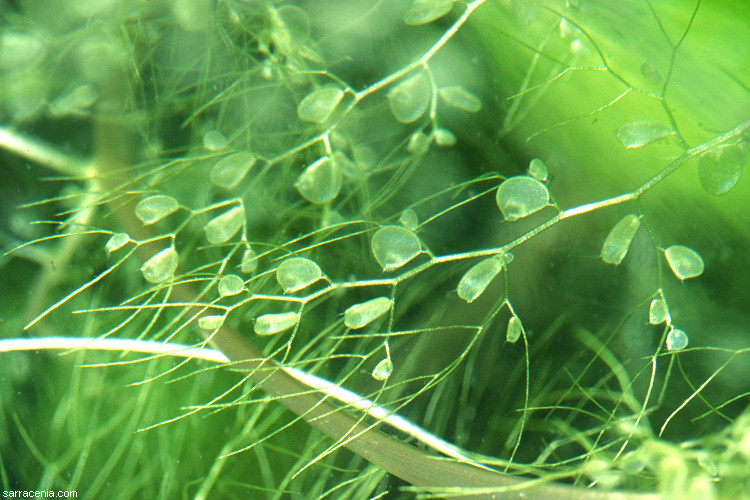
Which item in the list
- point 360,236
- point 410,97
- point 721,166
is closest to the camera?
point 721,166

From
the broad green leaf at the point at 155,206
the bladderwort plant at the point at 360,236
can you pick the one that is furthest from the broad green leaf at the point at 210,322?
the broad green leaf at the point at 155,206

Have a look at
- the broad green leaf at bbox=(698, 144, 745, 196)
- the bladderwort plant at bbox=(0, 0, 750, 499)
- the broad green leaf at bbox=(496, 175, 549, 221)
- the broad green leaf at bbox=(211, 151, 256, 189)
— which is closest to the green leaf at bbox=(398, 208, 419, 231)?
the bladderwort plant at bbox=(0, 0, 750, 499)

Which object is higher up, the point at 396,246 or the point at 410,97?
the point at 410,97

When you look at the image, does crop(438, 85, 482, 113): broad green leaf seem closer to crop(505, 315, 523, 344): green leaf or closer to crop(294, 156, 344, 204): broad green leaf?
crop(294, 156, 344, 204): broad green leaf

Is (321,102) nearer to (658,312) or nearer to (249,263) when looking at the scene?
(249,263)

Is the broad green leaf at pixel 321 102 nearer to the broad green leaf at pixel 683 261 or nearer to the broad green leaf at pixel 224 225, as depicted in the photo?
the broad green leaf at pixel 224 225

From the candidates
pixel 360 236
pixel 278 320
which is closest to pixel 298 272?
pixel 278 320
